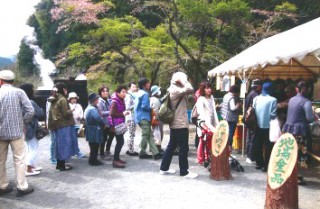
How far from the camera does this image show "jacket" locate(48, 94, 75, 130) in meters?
6.44

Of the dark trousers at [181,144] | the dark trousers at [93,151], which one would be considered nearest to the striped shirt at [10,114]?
the dark trousers at [93,151]

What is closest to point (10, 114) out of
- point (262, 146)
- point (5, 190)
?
point (5, 190)

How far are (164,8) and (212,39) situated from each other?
2966mm

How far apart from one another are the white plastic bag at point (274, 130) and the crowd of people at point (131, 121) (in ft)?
0.38

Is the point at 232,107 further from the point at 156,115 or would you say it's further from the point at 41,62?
the point at 41,62

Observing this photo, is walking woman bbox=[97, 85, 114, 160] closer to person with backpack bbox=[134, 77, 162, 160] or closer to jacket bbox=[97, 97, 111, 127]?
jacket bbox=[97, 97, 111, 127]

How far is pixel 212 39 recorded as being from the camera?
15.8 meters

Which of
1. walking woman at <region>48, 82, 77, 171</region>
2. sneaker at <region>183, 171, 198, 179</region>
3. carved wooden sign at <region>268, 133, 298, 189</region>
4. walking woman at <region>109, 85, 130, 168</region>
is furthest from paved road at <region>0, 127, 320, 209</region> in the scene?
carved wooden sign at <region>268, 133, 298, 189</region>

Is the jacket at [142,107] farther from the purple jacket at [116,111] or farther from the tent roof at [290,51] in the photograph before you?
the tent roof at [290,51]

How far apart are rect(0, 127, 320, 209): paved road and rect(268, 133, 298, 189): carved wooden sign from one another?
56 cm

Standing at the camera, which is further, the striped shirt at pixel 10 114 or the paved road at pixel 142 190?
the striped shirt at pixel 10 114

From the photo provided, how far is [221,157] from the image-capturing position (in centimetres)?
586

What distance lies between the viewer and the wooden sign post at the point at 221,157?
231 inches

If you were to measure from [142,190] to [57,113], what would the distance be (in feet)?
7.77
